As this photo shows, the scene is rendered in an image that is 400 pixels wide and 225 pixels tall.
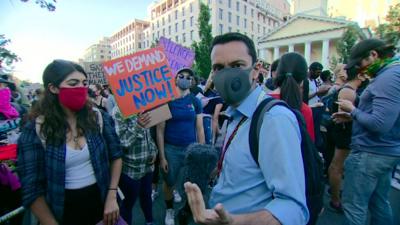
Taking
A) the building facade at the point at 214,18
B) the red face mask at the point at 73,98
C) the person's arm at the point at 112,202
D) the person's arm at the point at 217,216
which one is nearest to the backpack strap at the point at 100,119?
the red face mask at the point at 73,98

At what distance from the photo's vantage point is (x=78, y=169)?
6.25 feet

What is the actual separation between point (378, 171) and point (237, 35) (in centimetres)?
182

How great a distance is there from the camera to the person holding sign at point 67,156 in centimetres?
180

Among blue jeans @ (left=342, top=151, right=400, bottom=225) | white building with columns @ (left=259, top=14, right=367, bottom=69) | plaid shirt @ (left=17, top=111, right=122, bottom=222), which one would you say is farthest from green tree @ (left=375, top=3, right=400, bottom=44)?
white building with columns @ (left=259, top=14, right=367, bottom=69)

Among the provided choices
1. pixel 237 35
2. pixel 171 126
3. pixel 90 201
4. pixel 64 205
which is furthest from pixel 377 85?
pixel 64 205

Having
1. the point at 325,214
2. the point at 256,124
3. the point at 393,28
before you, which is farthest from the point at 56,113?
the point at 393,28

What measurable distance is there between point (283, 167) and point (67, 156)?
161cm

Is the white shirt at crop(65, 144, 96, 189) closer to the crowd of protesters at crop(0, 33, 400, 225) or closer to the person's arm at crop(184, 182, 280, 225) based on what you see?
the crowd of protesters at crop(0, 33, 400, 225)

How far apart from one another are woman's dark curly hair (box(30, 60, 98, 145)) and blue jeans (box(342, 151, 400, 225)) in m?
2.33

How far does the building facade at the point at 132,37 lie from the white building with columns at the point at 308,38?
43.3 metres

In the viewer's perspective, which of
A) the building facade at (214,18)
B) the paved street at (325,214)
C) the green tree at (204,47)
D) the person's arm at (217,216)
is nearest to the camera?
the person's arm at (217,216)

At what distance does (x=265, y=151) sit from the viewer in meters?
0.97

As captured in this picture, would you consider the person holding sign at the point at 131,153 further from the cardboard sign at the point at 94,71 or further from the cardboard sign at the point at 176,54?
the cardboard sign at the point at 94,71

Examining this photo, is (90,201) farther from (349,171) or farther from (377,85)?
(377,85)
